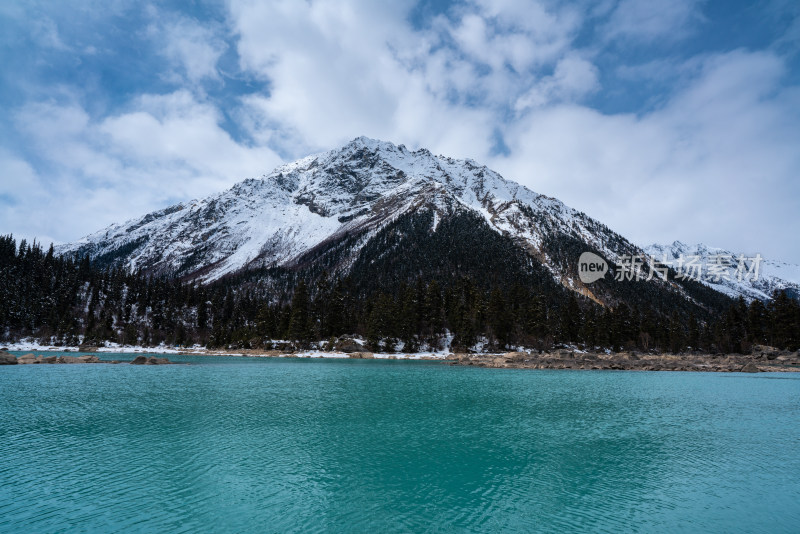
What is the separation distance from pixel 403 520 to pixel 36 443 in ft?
67.0

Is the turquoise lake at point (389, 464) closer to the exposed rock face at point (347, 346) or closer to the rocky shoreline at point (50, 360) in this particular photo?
the rocky shoreline at point (50, 360)

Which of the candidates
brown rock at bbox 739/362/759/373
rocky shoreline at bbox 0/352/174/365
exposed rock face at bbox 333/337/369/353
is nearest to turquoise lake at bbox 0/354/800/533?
rocky shoreline at bbox 0/352/174/365

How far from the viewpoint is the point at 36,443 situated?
20.6 metres

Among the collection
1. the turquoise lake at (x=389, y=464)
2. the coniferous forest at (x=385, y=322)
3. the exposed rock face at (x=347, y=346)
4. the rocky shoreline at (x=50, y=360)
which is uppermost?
the coniferous forest at (x=385, y=322)

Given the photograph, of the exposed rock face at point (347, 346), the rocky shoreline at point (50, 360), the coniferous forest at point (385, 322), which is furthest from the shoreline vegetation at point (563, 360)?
the coniferous forest at point (385, 322)

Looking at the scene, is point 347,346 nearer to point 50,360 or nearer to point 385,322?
point 385,322

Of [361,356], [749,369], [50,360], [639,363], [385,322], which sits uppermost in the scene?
[385,322]

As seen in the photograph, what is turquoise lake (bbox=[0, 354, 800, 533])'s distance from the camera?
13.1 m

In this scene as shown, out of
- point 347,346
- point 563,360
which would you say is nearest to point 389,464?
point 563,360

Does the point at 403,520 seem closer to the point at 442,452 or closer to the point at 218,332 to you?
the point at 442,452

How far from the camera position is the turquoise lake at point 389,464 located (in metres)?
13.1

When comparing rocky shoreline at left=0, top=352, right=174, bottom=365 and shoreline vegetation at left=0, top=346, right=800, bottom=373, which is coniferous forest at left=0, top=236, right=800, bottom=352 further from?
rocky shoreline at left=0, top=352, right=174, bottom=365

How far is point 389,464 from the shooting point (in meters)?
18.4

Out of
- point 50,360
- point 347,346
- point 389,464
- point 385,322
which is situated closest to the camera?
point 389,464
